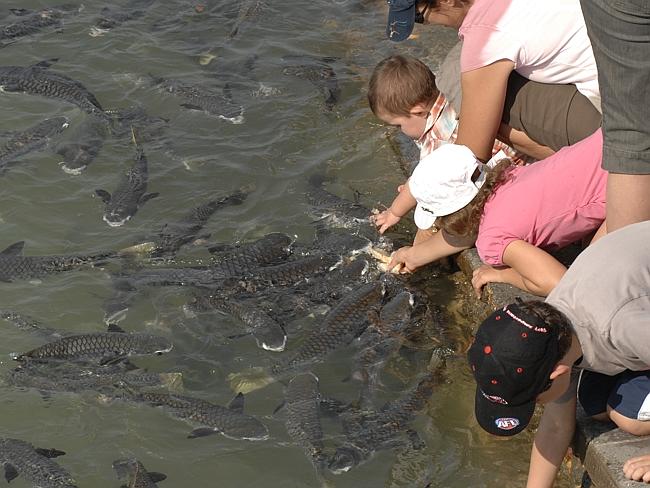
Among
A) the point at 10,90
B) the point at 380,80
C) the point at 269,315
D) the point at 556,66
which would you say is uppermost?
the point at 556,66

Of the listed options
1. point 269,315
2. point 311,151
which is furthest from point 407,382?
point 311,151

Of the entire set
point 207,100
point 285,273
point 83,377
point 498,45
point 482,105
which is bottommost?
point 207,100

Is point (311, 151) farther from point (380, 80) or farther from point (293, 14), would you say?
point (293, 14)

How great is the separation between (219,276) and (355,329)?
41.9 inches

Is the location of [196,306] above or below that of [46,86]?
above

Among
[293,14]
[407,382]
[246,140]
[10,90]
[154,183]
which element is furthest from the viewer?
[293,14]

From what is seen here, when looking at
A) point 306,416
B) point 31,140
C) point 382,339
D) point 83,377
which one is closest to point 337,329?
point 382,339

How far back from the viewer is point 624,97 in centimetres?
369

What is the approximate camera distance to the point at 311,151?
7785 mm

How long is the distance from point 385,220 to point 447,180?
4.08ft

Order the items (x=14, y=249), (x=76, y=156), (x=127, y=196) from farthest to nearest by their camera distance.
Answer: (x=76, y=156) → (x=127, y=196) → (x=14, y=249)

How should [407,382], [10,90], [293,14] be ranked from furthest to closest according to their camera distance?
[293,14]
[10,90]
[407,382]

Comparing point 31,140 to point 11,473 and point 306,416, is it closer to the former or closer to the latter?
point 11,473

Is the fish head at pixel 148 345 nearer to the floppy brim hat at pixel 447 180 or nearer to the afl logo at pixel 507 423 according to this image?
the floppy brim hat at pixel 447 180
